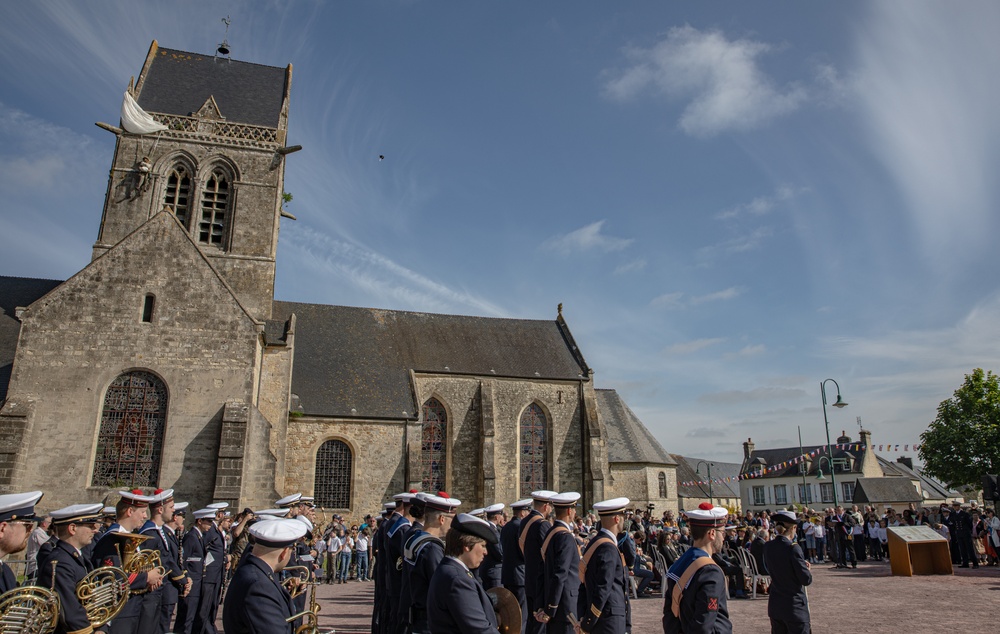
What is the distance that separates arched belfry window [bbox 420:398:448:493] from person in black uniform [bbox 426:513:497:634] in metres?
23.4

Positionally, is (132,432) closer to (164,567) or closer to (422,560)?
(164,567)

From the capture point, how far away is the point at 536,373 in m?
30.7

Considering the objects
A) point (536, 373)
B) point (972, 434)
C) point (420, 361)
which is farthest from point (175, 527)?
point (972, 434)

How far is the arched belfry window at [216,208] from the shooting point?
2516cm

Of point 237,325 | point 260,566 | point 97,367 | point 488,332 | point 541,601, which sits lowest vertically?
point 541,601

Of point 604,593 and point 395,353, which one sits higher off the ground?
point 395,353

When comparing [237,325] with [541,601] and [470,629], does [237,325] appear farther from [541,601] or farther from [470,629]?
[470,629]

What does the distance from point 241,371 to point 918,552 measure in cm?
1798

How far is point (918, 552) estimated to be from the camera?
53.2 ft

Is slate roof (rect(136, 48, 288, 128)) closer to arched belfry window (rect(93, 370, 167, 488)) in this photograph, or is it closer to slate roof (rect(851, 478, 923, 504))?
arched belfry window (rect(93, 370, 167, 488))

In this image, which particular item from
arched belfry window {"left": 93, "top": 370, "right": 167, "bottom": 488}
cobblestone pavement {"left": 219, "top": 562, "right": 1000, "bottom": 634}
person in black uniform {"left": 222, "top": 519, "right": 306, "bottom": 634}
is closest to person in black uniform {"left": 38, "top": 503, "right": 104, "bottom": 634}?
person in black uniform {"left": 222, "top": 519, "right": 306, "bottom": 634}

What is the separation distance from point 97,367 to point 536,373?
17895 millimetres

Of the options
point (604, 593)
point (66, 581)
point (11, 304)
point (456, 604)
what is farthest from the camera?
point (11, 304)

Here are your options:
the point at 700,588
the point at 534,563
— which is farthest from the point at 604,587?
the point at 700,588
